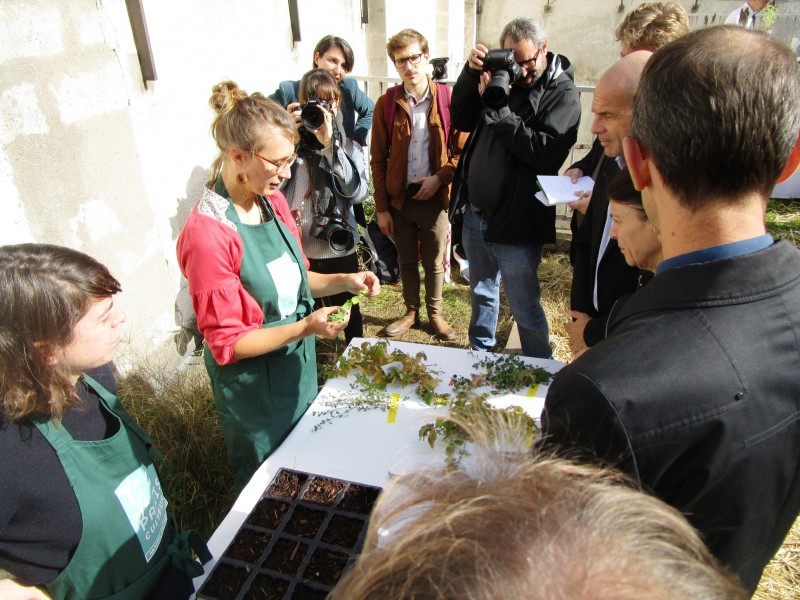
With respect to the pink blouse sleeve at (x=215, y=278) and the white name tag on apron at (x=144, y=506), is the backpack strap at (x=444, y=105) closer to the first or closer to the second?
the pink blouse sleeve at (x=215, y=278)

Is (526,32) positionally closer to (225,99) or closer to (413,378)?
(225,99)

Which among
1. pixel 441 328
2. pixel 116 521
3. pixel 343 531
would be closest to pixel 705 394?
pixel 343 531

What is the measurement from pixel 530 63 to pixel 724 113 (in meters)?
2.44

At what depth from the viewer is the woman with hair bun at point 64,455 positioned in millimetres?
1154

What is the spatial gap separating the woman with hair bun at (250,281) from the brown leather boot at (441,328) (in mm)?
2240

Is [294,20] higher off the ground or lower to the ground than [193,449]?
higher

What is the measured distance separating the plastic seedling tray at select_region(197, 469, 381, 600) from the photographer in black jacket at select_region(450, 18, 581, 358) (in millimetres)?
1962

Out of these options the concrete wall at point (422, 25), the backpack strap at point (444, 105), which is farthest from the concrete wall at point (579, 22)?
the backpack strap at point (444, 105)

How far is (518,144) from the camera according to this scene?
3000 mm

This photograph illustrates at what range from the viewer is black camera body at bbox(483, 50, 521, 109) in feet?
9.71

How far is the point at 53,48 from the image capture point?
267 centimetres

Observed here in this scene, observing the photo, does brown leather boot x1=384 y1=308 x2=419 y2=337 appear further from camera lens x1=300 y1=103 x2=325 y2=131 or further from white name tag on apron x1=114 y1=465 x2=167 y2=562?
white name tag on apron x1=114 y1=465 x2=167 y2=562

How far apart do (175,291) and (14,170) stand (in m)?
1.42

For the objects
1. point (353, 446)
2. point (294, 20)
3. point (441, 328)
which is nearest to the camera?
point (353, 446)
